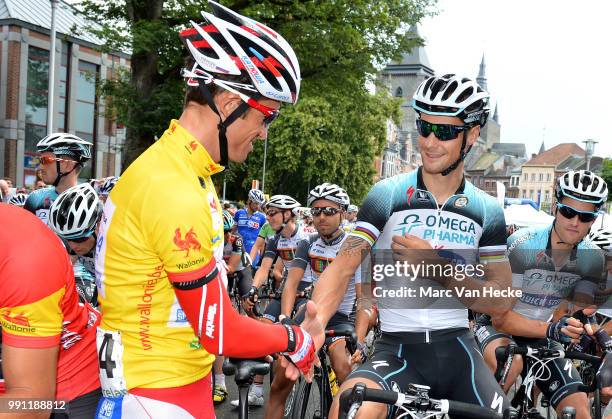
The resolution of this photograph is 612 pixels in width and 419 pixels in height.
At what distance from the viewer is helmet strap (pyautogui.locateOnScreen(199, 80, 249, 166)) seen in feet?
7.31

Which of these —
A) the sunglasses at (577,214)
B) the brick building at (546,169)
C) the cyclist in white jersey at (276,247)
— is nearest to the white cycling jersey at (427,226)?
the sunglasses at (577,214)

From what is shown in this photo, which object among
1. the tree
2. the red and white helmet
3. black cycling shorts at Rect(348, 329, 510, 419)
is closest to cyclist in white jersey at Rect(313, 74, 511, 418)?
black cycling shorts at Rect(348, 329, 510, 419)

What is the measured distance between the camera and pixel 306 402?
5566mm

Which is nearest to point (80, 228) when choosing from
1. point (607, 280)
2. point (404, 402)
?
point (404, 402)

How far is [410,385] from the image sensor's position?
2936 mm

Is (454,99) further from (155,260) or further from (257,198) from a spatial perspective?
(257,198)

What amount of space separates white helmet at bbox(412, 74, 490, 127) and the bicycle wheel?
3.01 m

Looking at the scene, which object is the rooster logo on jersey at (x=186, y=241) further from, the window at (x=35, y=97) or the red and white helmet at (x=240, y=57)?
the window at (x=35, y=97)

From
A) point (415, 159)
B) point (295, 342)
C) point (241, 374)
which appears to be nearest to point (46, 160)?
point (241, 374)

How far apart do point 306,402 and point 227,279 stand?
2.68m

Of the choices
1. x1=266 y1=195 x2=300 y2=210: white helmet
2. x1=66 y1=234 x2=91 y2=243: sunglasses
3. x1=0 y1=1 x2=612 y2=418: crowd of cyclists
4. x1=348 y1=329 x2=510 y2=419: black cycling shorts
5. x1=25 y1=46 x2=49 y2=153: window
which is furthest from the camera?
x1=25 y1=46 x2=49 y2=153: window

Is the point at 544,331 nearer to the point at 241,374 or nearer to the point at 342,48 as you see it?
the point at 241,374

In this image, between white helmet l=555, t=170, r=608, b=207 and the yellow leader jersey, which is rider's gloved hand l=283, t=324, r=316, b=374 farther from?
white helmet l=555, t=170, r=608, b=207

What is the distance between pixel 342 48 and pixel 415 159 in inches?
5701
